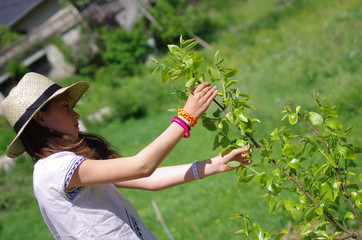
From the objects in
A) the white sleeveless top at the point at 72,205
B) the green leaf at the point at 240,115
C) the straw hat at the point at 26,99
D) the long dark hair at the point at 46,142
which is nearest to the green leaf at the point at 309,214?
the green leaf at the point at 240,115

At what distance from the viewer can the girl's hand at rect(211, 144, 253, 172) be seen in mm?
1768

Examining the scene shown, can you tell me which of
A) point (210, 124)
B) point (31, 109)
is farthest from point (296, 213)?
point (31, 109)

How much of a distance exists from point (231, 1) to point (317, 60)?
1124 cm

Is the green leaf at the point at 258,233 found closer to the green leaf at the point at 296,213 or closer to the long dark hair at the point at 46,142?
the green leaf at the point at 296,213

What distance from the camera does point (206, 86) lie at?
1.67 meters

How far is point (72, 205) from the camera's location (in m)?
1.78

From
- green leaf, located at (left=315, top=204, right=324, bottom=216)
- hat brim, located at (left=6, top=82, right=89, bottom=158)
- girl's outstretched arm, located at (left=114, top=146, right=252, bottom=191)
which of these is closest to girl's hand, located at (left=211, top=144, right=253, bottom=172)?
girl's outstretched arm, located at (left=114, top=146, right=252, bottom=191)

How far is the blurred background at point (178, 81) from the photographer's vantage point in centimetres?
480

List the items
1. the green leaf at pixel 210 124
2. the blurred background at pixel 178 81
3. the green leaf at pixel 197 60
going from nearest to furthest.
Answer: the green leaf at pixel 197 60, the green leaf at pixel 210 124, the blurred background at pixel 178 81

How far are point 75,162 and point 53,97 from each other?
395 millimetres

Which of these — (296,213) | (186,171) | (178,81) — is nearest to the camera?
(296,213)

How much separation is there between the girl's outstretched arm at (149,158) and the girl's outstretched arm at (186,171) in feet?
1.05

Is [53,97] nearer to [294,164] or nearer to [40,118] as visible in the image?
[40,118]

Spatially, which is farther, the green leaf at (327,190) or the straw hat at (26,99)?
the straw hat at (26,99)
